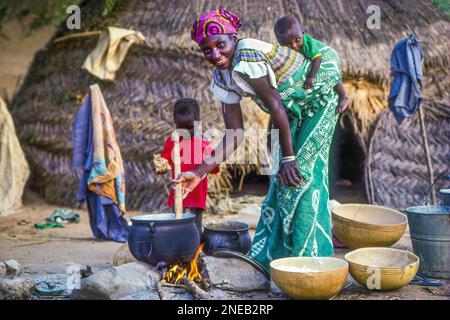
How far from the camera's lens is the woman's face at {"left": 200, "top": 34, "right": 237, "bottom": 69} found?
3.02 meters

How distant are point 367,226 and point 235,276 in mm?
1183

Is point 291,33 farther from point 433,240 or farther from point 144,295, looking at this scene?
point 144,295

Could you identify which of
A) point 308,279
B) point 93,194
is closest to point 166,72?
point 93,194

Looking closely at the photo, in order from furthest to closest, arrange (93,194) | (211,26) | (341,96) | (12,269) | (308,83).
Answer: (93,194)
(12,269)
(341,96)
(308,83)
(211,26)

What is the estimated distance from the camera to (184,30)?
23.2ft

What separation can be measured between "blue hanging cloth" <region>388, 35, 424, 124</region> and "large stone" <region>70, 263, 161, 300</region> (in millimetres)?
3269

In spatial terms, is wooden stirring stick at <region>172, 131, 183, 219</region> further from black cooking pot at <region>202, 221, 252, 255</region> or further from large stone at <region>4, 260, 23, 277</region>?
large stone at <region>4, 260, 23, 277</region>

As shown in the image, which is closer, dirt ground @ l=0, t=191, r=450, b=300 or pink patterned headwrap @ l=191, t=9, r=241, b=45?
pink patterned headwrap @ l=191, t=9, r=241, b=45

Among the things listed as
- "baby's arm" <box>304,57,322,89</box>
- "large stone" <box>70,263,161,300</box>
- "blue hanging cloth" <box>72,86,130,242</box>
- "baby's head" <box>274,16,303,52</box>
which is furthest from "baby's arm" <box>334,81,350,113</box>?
"blue hanging cloth" <box>72,86,130,242</box>

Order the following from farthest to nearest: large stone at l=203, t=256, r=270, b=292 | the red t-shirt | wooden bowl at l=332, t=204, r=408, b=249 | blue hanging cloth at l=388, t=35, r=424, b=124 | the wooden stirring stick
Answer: blue hanging cloth at l=388, t=35, r=424, b=124
the red t-shirt
wooden bowl at l=332, t=204, r=408, b=249
large stone at l=203, t=256, r=270, b=292
the wooden stirring stick

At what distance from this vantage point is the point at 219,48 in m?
3.04

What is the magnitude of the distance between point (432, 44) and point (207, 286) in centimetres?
533
